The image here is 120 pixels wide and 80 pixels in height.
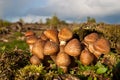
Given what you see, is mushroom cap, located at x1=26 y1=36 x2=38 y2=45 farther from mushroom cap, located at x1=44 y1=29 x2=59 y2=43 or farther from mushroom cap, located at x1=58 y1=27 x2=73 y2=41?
mushroom cap, located at x1=58 y1=27 x2=73 y2=41

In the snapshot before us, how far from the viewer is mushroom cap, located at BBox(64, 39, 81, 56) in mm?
5496

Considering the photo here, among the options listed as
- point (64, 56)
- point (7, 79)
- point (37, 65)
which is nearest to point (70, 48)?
point (64, 56)

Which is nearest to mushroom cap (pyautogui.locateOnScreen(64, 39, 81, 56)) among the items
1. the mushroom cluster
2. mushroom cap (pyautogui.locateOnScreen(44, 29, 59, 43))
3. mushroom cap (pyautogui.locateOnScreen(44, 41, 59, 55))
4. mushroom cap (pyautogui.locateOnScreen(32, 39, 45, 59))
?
the mushroom cluster

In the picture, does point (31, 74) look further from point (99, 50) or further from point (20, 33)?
point (20, 33)

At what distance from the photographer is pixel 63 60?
18.4 ft

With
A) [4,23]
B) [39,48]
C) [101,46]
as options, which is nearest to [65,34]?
[39,48]

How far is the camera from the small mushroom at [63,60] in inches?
220

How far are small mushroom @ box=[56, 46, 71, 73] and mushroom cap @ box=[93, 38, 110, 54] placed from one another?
45 cm

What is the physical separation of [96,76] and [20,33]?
1624 centimetres

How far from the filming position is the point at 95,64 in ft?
19.5

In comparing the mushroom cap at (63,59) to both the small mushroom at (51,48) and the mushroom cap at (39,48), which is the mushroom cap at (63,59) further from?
the mushroom cap at (39,48)

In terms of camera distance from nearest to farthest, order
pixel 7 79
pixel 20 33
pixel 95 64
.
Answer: pixel 7 79
pixel 95 64
pixel 20 33

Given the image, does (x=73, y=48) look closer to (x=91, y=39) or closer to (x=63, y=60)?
(x=63, y=60)

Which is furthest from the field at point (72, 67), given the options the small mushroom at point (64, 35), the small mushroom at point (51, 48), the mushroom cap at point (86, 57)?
the small mushroom at point (64, 35)
